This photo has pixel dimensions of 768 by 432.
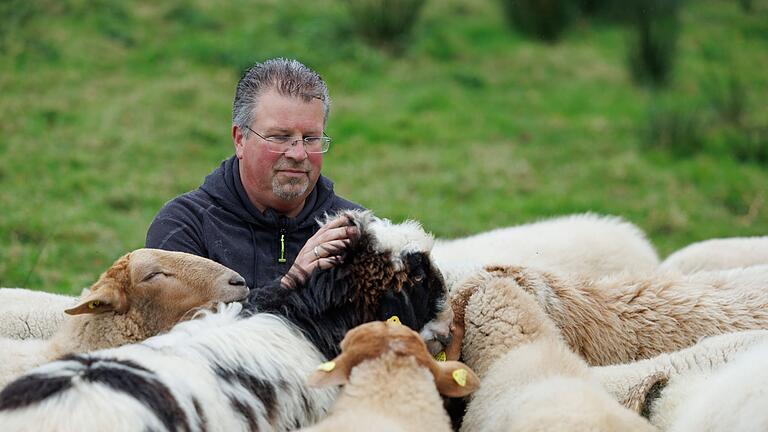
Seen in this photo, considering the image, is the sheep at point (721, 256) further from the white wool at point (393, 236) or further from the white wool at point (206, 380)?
the white wool at point (206, 380)

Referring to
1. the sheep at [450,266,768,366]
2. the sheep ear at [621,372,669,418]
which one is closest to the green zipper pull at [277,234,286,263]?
the sheep at [450,266,768,366]

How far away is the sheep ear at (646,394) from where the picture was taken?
411 cm

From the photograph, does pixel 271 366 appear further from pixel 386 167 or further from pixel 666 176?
pixel 666 176

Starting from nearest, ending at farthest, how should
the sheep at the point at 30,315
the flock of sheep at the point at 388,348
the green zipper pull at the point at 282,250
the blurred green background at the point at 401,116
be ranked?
the flock of sheep at the point at 388,348 < the green zipper pull at the point at 282,250 < the sheep at the point at 30,315 < the blurred green background at the point at 401,116

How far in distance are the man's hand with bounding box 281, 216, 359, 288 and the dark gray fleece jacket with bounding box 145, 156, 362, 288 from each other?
635mm

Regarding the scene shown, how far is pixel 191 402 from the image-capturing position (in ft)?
10.9

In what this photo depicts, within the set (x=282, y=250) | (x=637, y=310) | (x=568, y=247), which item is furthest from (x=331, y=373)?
(x=568, y=247)

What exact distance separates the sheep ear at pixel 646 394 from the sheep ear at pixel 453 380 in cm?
87

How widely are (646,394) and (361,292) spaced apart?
130 centimetres

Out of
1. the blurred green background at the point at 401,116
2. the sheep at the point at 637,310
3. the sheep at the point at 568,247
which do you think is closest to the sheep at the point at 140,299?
the sheep at the point at 637,310

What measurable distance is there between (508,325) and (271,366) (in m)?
1.25

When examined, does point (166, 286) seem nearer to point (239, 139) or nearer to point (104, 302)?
point (104, 302)

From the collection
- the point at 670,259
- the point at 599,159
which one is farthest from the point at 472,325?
the point at 599,159

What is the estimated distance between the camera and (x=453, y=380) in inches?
143
